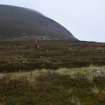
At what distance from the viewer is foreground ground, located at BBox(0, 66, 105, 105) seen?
66.7 ft

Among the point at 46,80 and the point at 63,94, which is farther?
the point at 46,80

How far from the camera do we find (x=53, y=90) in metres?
22.2

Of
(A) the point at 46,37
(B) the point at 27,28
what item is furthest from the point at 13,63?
(B) the point at 27,28

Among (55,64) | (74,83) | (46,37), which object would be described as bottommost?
(46,37)

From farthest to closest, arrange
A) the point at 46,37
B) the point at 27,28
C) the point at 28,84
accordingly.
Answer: the point at 27,28, the point at 46,37, the point at 28,84

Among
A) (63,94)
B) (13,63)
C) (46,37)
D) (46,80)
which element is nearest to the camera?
(63,94)

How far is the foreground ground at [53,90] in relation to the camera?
20344mm

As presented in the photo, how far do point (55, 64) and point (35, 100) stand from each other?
25.9 meters

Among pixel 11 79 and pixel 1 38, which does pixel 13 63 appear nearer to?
pixel 11 79

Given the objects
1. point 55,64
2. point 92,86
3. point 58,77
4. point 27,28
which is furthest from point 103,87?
point 27,28

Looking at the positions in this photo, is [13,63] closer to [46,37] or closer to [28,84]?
[28,84]

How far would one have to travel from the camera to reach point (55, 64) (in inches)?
1809

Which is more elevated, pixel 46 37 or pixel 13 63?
pixel 13 63

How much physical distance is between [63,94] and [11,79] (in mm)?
5231
